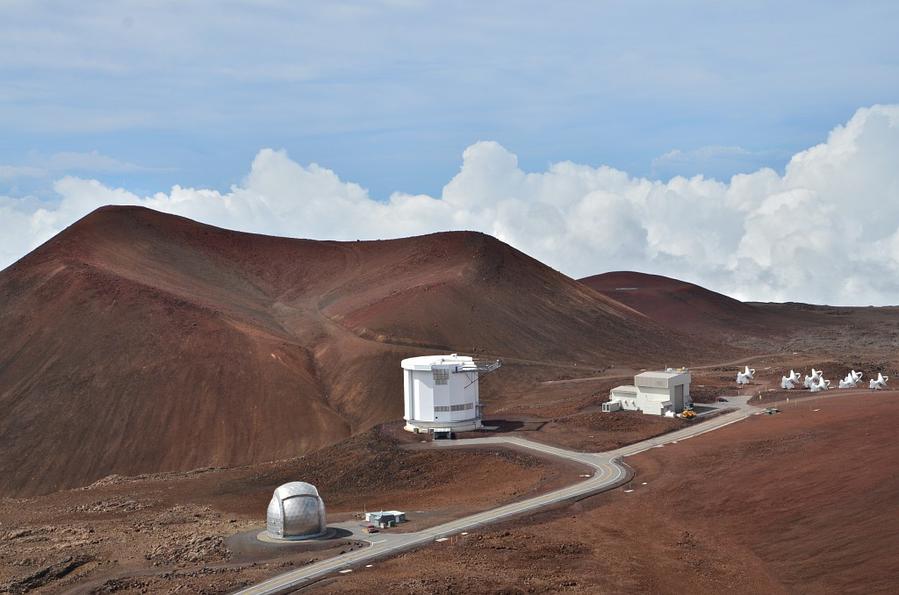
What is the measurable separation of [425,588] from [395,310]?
7667cm

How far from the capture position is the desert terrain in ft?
132

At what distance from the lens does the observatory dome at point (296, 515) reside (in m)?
44.9

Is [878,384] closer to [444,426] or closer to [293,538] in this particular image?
[444,426]

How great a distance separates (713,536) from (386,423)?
38.6 metres

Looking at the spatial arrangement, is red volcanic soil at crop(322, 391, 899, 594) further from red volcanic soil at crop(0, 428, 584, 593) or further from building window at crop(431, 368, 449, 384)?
building window at crop(431, 368, 449, 384)

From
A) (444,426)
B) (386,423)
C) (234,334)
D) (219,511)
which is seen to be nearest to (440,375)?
(444,426)

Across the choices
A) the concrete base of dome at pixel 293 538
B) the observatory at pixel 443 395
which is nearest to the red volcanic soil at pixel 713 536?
the concrete base of dome at pixel 293 538

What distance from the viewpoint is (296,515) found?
1764 inches

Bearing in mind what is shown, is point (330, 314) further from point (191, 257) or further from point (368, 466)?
point (368, 466)

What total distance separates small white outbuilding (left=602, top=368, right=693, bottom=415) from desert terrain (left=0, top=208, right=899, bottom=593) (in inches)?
73.4

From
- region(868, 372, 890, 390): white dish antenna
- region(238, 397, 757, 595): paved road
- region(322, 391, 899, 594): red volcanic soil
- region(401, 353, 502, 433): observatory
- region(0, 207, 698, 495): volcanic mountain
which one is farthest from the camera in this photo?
region(0, 207, 698, 495): volcanic mountain

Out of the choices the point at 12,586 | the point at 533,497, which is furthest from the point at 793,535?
the point at 12,586

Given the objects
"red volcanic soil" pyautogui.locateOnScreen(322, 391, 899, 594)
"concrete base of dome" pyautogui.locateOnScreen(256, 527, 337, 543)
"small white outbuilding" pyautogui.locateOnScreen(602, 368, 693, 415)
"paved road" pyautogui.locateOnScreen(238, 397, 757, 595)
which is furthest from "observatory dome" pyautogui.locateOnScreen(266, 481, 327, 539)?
"small white outbuilding" pyautogui.locateOnScreen(602, 368, 693, 415)

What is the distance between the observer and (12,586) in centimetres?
4153
